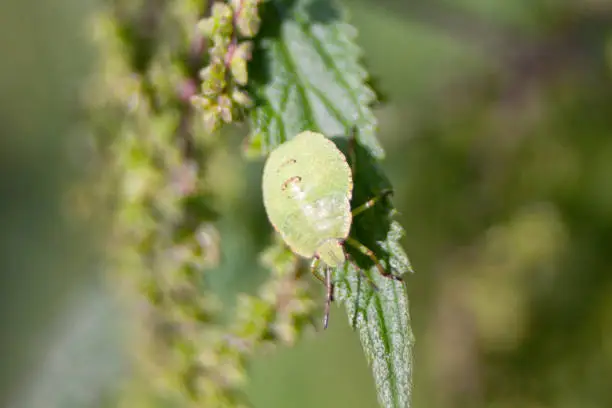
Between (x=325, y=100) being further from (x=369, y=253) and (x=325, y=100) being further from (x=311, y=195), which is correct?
(x=369, y=253)

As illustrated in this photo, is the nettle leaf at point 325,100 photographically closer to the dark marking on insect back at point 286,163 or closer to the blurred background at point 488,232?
the dark marking on insect back at point 286,163

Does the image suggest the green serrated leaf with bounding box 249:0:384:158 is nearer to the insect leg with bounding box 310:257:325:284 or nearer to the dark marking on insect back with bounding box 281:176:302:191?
the dark marking on insect back with bounding box 281:176:302:191

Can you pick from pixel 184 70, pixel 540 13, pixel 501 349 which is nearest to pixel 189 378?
pixel 184 70

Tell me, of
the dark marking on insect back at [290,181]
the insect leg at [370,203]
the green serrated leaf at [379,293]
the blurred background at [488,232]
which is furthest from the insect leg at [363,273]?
the blurred background at [488,232]

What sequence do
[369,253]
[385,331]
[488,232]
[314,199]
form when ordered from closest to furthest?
[385,331]
[369,253]
[314,199]
[488,232]

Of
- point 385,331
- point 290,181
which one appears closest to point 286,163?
point 290,181

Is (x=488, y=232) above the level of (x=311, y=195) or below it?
above
